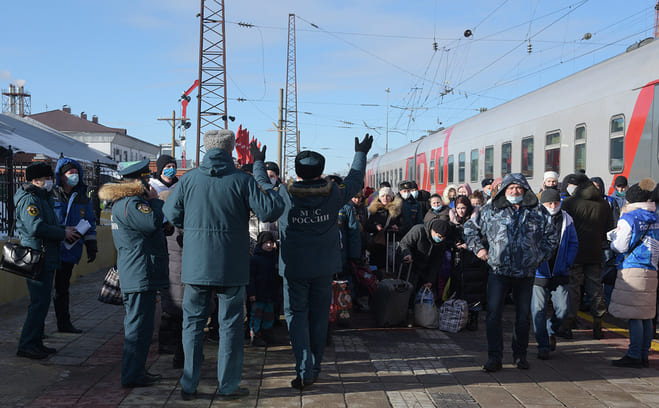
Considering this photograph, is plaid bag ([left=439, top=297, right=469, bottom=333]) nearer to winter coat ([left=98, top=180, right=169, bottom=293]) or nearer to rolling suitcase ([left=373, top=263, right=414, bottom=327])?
rolling suitcase ([left=373, top=263, right=414, bottom=327])

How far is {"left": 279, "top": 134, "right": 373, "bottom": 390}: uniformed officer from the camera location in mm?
5062

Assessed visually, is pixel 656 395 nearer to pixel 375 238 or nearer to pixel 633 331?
pixel 633 331

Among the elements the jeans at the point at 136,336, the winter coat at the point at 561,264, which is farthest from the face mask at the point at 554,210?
the jeans at the point at 136,336

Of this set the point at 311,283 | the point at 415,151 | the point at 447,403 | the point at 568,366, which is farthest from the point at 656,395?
the point at 415,151

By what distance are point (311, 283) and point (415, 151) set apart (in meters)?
19.8

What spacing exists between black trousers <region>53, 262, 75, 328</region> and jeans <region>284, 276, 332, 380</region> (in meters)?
3.07

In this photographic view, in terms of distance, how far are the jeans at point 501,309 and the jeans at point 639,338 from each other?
102cm

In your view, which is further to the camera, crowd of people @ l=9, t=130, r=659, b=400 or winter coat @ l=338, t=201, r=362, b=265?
winter coat @ l=338, t=201, r=362, b=265

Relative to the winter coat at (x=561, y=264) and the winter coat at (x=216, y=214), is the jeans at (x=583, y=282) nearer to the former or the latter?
the winter coat at (x=561, y=264)

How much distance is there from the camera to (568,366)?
594 cm

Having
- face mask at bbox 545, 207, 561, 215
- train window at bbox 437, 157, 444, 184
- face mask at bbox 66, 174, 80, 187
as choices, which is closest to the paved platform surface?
face mask at bbox 545, 207, 561, 215

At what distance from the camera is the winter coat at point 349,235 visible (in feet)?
25.0

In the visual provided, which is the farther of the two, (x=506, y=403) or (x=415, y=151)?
(x=415, y=151)

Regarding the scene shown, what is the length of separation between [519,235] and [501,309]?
71 cm
